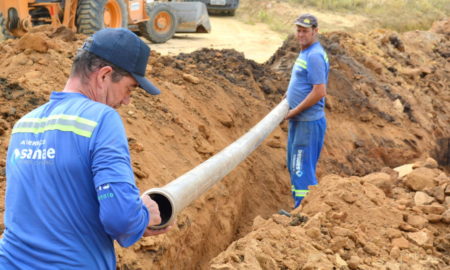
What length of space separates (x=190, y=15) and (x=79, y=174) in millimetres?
18757

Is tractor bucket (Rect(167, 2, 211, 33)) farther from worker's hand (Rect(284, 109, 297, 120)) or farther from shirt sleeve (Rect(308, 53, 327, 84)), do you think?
shirt sleeve (Rect(308, 53, 327, 84))

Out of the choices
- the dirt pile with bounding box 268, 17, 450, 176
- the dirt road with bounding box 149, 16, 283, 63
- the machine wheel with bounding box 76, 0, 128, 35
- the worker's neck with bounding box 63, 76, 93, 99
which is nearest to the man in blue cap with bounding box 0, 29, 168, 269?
the worker's neck with bounding box 63, 76, 93, 99

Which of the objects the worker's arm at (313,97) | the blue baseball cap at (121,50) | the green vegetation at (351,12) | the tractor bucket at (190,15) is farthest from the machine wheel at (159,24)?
the blue baseball cap at (121,50)

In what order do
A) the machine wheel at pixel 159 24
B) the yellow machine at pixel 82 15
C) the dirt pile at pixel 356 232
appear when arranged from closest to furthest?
the dirt pile at pixel 356 232, the yellow machine at pixel 82 15, the machine wheel at pixel 159 24

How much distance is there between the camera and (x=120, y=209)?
7.40 feet

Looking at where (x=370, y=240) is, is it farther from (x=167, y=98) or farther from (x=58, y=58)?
(x=58, y=58)

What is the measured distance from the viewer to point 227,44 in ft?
72.0

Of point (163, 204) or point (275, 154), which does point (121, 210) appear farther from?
point (275, 154)

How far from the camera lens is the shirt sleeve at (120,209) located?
2234 millimetres

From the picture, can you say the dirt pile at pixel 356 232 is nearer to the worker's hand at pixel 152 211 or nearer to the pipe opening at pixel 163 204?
the pipe opening at pixel 163 204

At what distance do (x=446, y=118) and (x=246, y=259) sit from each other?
1005 centimetres

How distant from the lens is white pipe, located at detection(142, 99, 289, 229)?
9.98ft

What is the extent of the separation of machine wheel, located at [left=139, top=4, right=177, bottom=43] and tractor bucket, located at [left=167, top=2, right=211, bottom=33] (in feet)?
3.14

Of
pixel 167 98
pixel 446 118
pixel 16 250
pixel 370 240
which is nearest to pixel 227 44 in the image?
pixel 446 118
